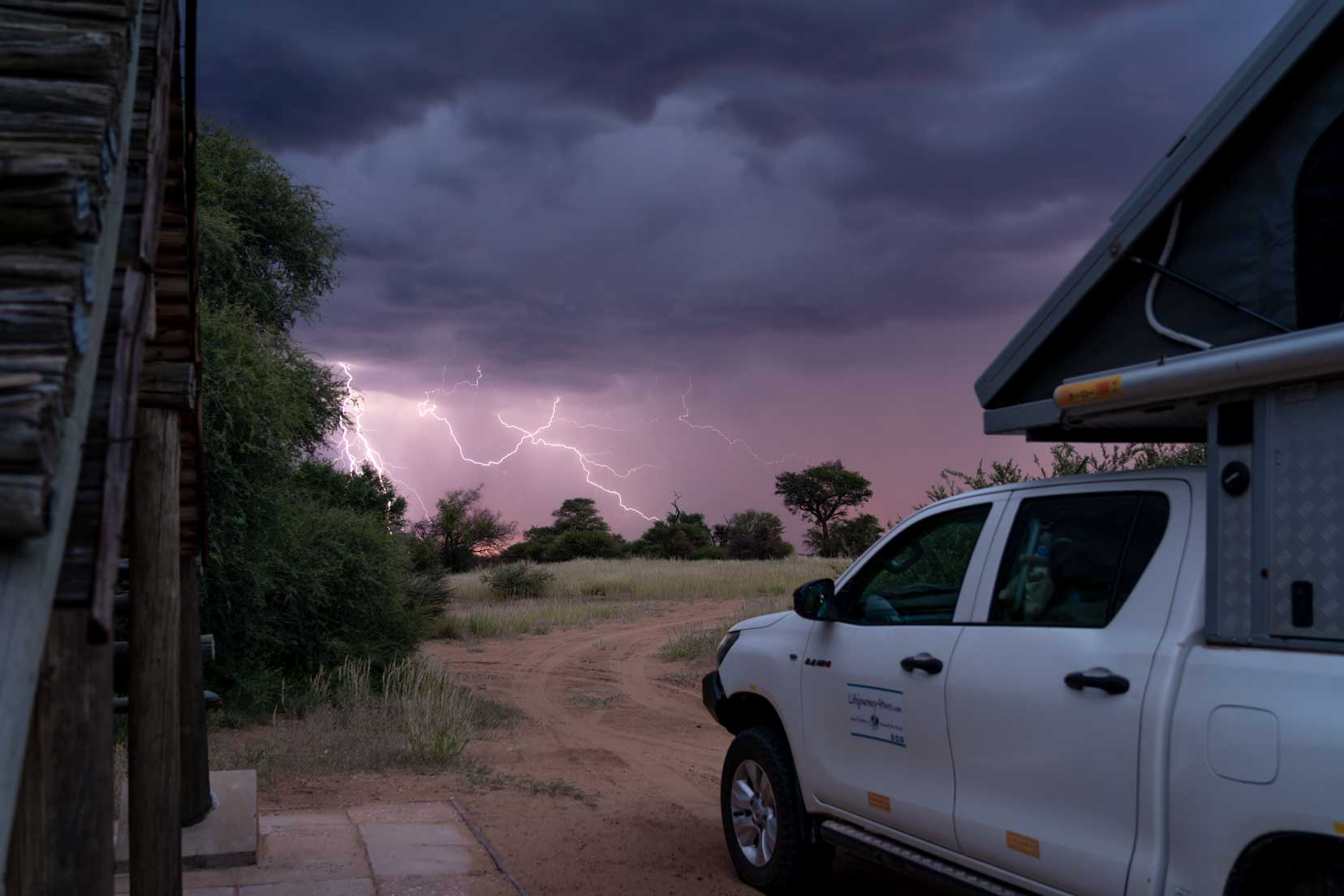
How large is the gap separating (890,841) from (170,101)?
442cm

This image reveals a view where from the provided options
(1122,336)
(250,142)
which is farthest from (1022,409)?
(250,142)

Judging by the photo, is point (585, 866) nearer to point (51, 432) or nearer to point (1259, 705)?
point (1259, 705)

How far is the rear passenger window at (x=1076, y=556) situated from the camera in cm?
427

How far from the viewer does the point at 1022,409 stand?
4898 mm

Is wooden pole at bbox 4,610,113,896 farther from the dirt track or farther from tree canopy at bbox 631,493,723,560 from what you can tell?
tree canopy at bbox 631,493,723,560

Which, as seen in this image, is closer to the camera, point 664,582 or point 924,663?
point 924,663

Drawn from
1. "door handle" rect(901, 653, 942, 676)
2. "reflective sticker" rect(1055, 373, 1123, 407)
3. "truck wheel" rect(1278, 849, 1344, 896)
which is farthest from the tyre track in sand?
"truck wheel" rect(1278, 849, 1344, 896)

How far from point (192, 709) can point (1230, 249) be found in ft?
19.7

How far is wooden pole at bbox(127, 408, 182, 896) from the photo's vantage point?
4.61 meters

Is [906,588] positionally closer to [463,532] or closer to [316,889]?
[316,889]

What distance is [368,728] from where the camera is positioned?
36.7 ft

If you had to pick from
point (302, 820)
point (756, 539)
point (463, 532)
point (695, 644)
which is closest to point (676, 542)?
point (756, 539)

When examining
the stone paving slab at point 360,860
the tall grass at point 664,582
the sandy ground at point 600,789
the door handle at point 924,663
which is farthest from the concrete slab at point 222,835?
the tall grass at point 664,582

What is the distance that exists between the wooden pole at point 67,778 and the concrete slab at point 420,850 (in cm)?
391
